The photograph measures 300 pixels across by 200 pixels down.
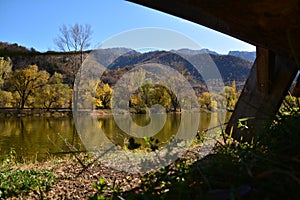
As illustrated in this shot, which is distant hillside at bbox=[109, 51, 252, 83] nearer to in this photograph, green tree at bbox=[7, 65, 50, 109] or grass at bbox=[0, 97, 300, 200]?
grass at bbox=[0, 97, 300, 200]

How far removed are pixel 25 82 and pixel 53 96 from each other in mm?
6438

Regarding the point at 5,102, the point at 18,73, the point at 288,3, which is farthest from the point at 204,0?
the point at 18,73

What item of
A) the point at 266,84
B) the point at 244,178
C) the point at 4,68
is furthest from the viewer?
the point at 4,68

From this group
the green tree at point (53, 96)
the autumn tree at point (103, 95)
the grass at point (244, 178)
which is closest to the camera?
the grass at point (244, 178)

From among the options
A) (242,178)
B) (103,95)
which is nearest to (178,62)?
(242,178)

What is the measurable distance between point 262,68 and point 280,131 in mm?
1321

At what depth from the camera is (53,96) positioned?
3275 centimetres

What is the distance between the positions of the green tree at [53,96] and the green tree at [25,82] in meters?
1.02

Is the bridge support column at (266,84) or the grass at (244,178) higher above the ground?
the bridge support column at (266,84)

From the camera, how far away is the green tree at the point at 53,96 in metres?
31.5

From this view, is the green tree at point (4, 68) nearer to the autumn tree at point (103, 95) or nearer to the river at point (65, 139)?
the autumn tree at point (103, 95)

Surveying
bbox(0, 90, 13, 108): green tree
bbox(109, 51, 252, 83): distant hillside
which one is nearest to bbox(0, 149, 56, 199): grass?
bbox(109, 51, 252, 83): distant hillside

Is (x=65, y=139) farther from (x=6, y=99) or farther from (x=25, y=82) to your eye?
(x=25, y=82)

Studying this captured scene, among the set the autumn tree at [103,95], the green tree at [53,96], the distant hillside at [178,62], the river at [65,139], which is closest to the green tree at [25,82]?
the green tree at [53,96]
